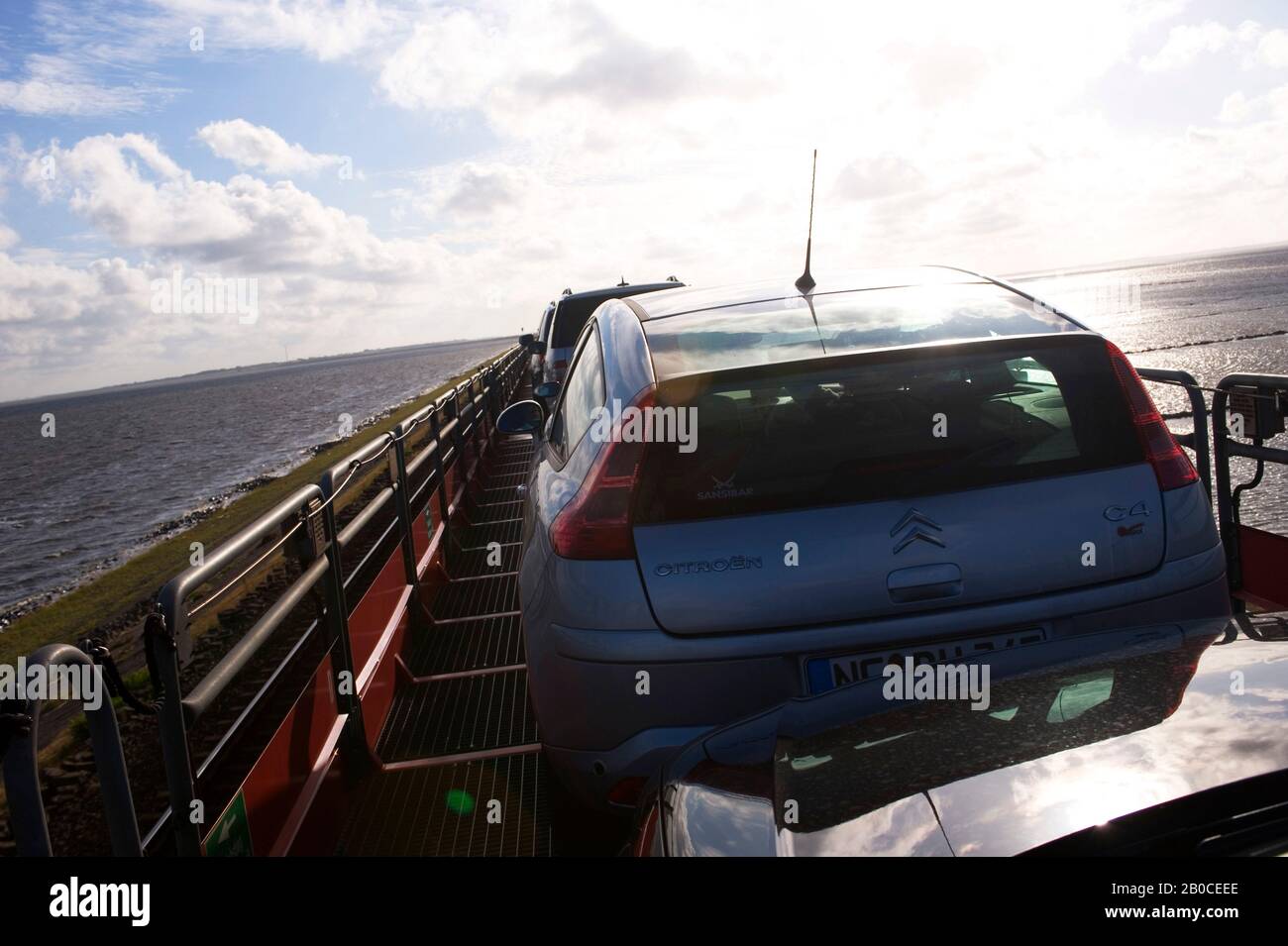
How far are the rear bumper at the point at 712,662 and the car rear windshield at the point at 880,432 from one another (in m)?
0.33

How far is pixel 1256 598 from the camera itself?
4.20 meters

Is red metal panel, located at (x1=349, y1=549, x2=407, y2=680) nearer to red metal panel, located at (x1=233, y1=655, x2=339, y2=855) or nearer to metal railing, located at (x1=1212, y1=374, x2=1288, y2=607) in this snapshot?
red metal panel, located at (x1=233, y1=655, x2=339, y2=855)

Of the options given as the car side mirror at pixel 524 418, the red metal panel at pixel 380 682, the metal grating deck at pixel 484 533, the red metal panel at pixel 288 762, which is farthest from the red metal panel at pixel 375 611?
the metal grating deck at pixel 484 533

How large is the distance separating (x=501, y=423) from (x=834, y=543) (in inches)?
120

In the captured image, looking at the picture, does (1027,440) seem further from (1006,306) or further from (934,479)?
(1006,306)

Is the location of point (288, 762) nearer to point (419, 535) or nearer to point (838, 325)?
point (838, 325)

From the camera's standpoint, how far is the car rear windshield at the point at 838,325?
3.03 meters

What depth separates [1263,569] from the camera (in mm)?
4168

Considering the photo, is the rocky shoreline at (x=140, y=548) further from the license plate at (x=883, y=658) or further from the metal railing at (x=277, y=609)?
the license plate at (x=883, y=658)

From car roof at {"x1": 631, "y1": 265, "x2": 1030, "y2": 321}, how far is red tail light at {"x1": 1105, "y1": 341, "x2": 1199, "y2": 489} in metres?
0.56

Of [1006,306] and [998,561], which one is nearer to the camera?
[998,561]

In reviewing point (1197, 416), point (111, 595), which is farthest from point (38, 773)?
point (111, 595)

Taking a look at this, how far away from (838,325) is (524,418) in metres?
2.68
